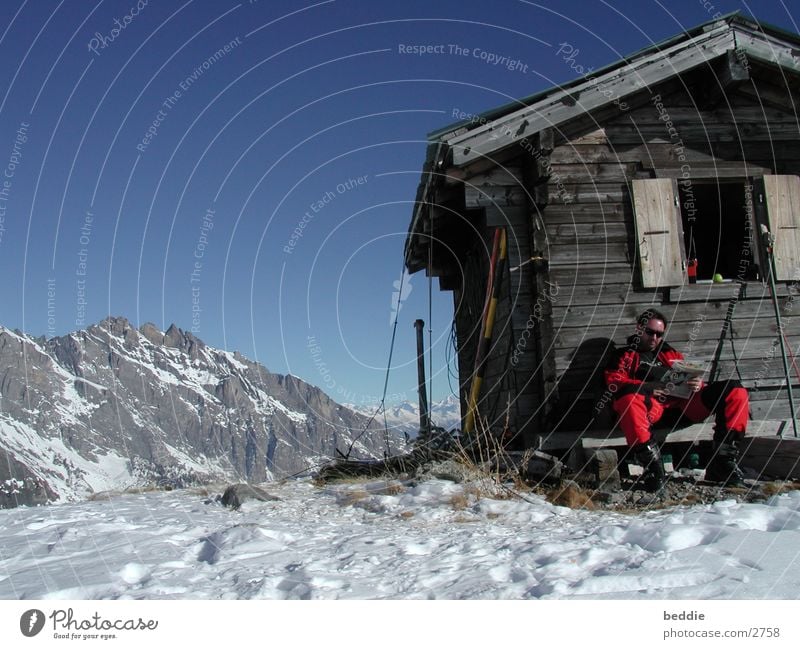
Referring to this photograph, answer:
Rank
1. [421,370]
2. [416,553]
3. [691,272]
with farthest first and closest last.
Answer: [421,370]
[691,272]
[416,553]

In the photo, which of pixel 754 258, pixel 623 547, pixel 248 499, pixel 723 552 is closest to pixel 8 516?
pixel 248 499

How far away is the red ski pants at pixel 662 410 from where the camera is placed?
5594 millimetres

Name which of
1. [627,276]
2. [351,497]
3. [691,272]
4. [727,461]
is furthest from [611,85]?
[351,497]

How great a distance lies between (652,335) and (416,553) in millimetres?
3789

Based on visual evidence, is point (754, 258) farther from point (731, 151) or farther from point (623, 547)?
point (623, 547)

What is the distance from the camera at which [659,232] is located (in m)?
7.33

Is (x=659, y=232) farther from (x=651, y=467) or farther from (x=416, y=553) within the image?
(x=416, y=553)

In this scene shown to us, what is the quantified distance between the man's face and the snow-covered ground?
1.94 metres

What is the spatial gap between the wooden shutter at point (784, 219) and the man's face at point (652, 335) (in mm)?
2256

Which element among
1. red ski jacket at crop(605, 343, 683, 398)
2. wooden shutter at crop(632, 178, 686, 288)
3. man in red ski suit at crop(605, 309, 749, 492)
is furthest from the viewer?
wooden shutter at crop(632, 178, 686, 288)

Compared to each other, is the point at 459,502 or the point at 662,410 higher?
the point at 662,410

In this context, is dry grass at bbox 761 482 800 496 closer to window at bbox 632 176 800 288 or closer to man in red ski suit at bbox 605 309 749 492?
man in red ski suit at bbox 605 309 749 492

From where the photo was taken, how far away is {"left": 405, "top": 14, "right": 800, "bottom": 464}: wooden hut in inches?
281

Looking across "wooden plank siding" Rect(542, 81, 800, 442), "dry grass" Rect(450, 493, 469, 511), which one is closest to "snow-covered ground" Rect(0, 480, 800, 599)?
"dry grass" Rect(450, 493, 469, 511)
